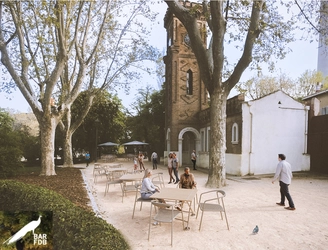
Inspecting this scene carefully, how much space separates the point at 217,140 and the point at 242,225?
5.65 meters

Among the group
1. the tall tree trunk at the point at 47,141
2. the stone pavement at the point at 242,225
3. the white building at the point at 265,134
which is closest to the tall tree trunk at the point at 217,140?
the stone pavement at the point at 242,225

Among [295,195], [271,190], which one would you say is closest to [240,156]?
[271,190]

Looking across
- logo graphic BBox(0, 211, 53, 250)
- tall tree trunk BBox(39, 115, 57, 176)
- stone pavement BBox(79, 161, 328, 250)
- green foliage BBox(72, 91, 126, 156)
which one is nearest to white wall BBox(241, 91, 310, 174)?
stone pavement BBox(79, 161, 328, 250)

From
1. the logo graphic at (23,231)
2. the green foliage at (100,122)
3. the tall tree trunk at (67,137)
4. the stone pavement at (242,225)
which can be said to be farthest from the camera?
the green foliage at (100,122)

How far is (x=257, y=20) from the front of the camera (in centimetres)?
1113

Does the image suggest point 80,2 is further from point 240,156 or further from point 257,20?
point 240,156

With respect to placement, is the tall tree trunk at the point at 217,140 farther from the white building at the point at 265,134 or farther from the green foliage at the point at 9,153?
the green foliage at the point at 9,153

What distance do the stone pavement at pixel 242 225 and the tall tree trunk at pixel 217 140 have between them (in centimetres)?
148

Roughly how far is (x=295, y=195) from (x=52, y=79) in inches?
508

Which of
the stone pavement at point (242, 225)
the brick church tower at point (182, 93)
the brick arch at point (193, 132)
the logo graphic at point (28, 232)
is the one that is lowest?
the stone pavement at point (242, 225)

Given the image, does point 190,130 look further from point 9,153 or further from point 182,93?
point 9,153

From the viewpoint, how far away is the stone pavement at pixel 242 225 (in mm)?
5539

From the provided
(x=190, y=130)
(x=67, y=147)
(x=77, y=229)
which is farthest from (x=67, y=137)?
(x=77, y=229)

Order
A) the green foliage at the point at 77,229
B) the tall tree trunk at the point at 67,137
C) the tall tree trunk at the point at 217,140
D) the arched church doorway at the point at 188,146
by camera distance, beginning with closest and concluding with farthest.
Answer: the green foliage at the point at 77,229, the tall tree trunk at the point at 217,140, the tall tree trunk at the point at 67,137, the arched church doorway at the point at 188,146
